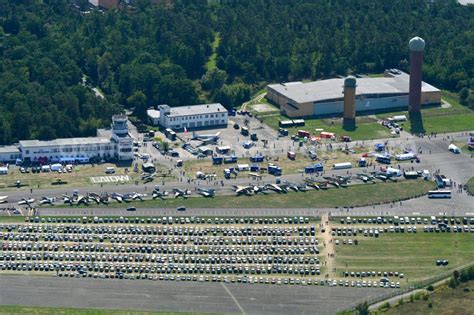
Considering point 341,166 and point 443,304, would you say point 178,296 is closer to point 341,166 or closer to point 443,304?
point 443,304

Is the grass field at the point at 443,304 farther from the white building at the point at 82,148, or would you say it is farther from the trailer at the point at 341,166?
the white building at the point at 82,148

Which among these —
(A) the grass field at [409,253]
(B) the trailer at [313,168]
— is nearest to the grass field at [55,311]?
(A) the grass field at [409,253]

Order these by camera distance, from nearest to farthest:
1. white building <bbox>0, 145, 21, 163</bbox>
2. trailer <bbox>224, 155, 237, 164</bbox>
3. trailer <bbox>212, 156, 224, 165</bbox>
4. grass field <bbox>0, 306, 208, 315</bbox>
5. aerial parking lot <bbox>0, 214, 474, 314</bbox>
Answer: grass field <bbox>0, 306, 208, 315</bbox> < aerial parking lot <bbox>0, 214, 474, 314</bbox> < white building <bbox>0, 145, 21, 163</bbox> < trailer <bbox>212, 156, 224, 165</bbox> < trailer <bbox>224, 155, 237, 164</bbox>

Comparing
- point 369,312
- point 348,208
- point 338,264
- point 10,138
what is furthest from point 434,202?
point 10,138

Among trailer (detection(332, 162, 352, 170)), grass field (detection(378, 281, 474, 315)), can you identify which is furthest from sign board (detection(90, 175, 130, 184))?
grass field (detection(378, 281, 474, 315))

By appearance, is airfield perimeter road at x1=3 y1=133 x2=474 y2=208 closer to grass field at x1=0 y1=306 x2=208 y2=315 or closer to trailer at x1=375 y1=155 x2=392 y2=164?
trailer at x1=375 y1=155 x2=392 y2=164
